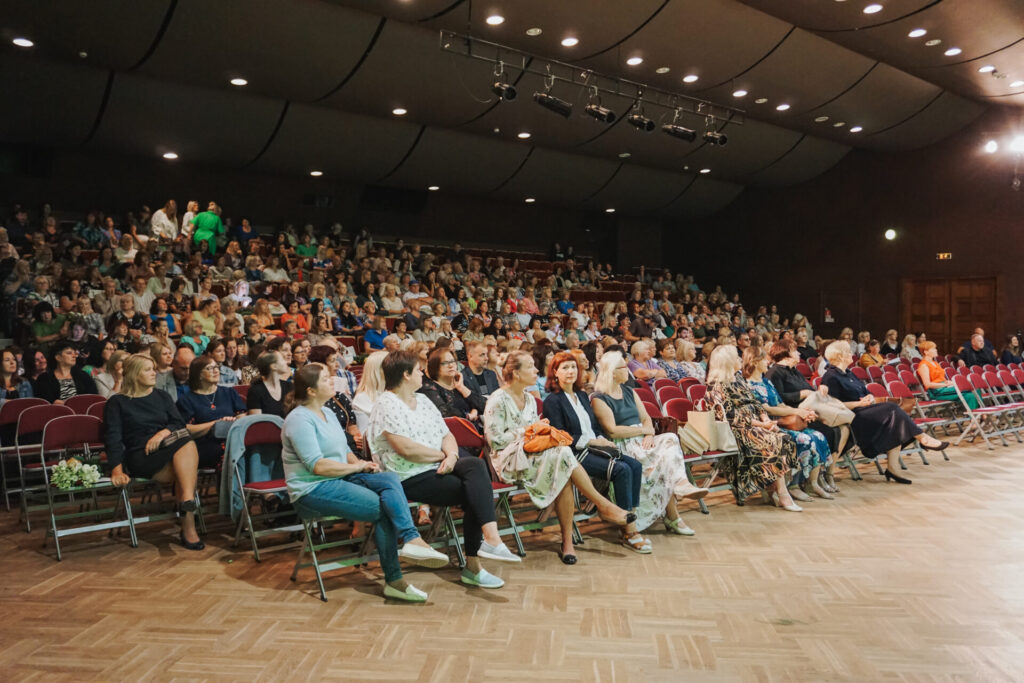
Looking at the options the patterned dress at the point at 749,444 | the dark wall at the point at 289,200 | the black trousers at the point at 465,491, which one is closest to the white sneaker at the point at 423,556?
the black trousers at the point at 465,491

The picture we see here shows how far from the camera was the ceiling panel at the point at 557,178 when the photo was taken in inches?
603

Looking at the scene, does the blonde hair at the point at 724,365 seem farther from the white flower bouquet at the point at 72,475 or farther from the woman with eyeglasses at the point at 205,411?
the white flower bouquet at the point at 72,475

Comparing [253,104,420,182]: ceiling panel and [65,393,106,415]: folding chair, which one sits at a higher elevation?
[253,104,420,182]: ceiling panel

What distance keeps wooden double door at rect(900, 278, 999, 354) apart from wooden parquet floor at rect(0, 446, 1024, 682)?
487 inches

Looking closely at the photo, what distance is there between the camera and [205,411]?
4.99 metres

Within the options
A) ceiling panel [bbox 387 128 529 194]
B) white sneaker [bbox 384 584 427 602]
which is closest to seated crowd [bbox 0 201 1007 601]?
white sneaker [bbox 384 584 427 602]

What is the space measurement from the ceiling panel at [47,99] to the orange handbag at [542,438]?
8943 millimetres

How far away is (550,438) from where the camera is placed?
14.2 feet

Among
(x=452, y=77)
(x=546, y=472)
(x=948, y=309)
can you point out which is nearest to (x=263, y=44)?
(x=452, y=77)

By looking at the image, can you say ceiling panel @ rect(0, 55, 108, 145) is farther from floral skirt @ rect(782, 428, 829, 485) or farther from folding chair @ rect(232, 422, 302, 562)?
floral skirt @ rect(782, 428, 829, 485)

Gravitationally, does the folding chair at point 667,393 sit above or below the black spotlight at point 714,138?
below

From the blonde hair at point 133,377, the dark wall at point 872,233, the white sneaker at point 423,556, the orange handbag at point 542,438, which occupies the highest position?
the dark wall at point 872,233

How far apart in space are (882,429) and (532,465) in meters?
3.63

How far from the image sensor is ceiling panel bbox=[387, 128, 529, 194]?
45.3ft
